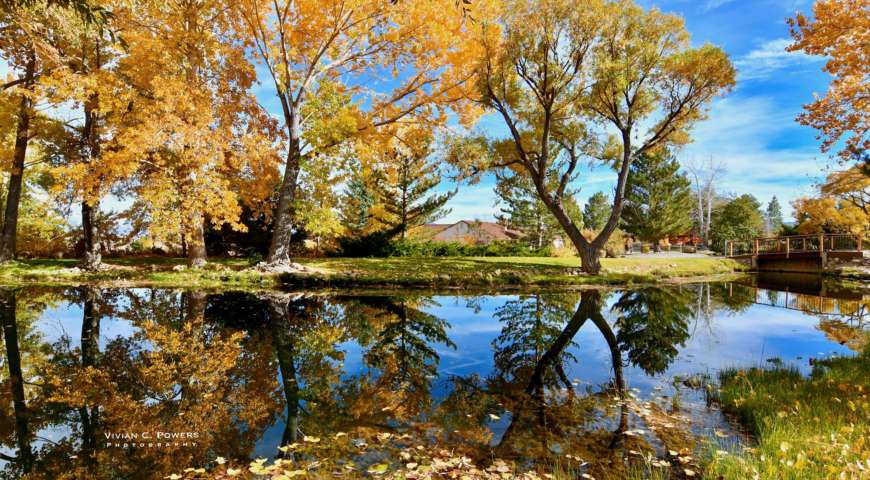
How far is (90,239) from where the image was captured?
1538 cm

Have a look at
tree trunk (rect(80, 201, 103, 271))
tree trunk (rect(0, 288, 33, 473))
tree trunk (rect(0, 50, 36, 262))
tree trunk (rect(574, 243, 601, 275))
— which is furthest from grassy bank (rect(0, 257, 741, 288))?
tree trunk (rect(0, 288, 33, 473))

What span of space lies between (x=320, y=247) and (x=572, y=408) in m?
21.2

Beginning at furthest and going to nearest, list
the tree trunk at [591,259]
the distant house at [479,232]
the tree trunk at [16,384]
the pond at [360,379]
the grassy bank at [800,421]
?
the distant house at [479,232] < the tree trunk at [591,259] < the pond at [360,379] < the tree trunk at [16,384] < the grassy bank at [800,421]

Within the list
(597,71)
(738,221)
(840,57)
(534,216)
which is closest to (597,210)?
(738,221)

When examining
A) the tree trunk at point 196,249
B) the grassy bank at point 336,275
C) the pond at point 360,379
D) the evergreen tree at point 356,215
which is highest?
the evergreen tree at point 356,215

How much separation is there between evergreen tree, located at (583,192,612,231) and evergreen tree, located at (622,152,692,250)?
68.8ft

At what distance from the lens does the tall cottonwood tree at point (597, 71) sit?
15.5 m

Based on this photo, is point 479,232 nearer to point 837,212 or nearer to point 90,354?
point 837,212

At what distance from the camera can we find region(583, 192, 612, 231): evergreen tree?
59438 mm

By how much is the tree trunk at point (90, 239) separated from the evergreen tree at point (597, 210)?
54786mm

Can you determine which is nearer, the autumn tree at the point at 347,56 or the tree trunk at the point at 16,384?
the tree trunk at the point at 16,384

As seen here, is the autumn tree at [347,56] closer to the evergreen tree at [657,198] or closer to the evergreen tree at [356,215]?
the evergreen tree at [356,215]

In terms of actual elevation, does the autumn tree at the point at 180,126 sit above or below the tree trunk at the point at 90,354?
above

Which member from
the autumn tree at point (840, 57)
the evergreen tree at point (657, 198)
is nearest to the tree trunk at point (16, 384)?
the autumn tree at point (840, 57)
